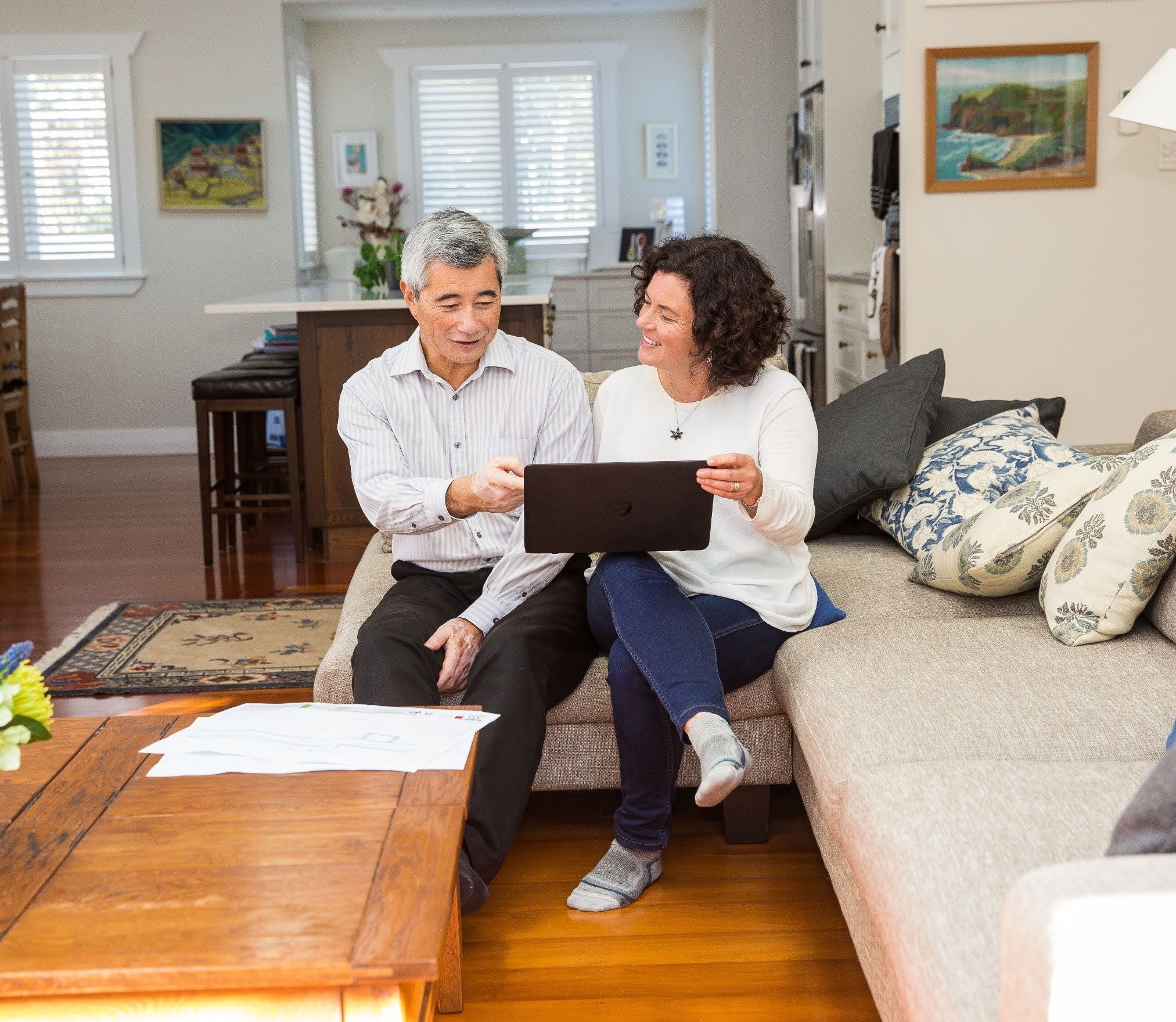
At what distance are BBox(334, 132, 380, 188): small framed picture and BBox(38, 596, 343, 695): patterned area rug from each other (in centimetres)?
442

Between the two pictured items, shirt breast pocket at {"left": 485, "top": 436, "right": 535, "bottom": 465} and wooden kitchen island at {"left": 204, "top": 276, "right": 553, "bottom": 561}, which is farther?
wooden kitchen island at {"left": 204, "top": 276, "right": 553, "bottom": 561}

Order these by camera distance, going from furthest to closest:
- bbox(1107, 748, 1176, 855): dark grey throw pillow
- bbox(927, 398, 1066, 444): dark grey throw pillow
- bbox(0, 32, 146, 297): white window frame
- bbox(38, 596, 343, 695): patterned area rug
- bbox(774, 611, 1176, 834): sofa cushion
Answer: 1. bbox(0, 32, 146, 297): white window frame
2. bbox(38, 596, 343, 695): patterned area rug
3. bbox(927, 398, 1066, 444): dark grey throw pillow
4. bbox(774, 611, 1176, 834): sofa cushion
5. bbox(1107, 748, 1176, 855): dark grey throw pillow

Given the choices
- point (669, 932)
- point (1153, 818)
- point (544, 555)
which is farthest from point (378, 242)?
point (1153, 818)

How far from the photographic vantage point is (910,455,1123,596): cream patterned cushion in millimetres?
2104

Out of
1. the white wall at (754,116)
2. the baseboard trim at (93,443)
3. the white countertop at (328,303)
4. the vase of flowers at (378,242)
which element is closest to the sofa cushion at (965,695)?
the vase of flowers at (378,242)

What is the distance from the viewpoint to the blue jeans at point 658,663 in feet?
6.24

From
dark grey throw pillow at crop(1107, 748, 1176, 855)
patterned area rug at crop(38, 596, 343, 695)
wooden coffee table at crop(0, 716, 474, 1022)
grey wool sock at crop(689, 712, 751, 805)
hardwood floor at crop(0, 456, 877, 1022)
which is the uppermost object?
dark grey throw pillow at crop(1107, 748, 1176, 855)

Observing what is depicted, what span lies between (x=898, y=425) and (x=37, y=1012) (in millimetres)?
2050

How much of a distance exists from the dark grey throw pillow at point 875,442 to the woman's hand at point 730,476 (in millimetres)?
655

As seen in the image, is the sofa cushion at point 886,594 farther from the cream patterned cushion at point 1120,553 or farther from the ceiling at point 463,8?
the ceiling at point 463,8

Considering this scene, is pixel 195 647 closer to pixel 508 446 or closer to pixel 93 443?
pixel 508 446

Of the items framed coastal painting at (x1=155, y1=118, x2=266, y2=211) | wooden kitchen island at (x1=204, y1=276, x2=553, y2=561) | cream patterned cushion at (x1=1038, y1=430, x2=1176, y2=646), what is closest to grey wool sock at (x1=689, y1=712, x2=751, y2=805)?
cream patterned cushion at (x1=1038, y1=430, x2=1176, y2=646)

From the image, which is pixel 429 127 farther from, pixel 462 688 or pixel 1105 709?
pixel 1105 709

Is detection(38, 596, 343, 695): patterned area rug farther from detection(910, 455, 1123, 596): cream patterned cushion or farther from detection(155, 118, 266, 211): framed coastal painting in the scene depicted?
detection(155, 118, 266, 211): framed coastal painting
